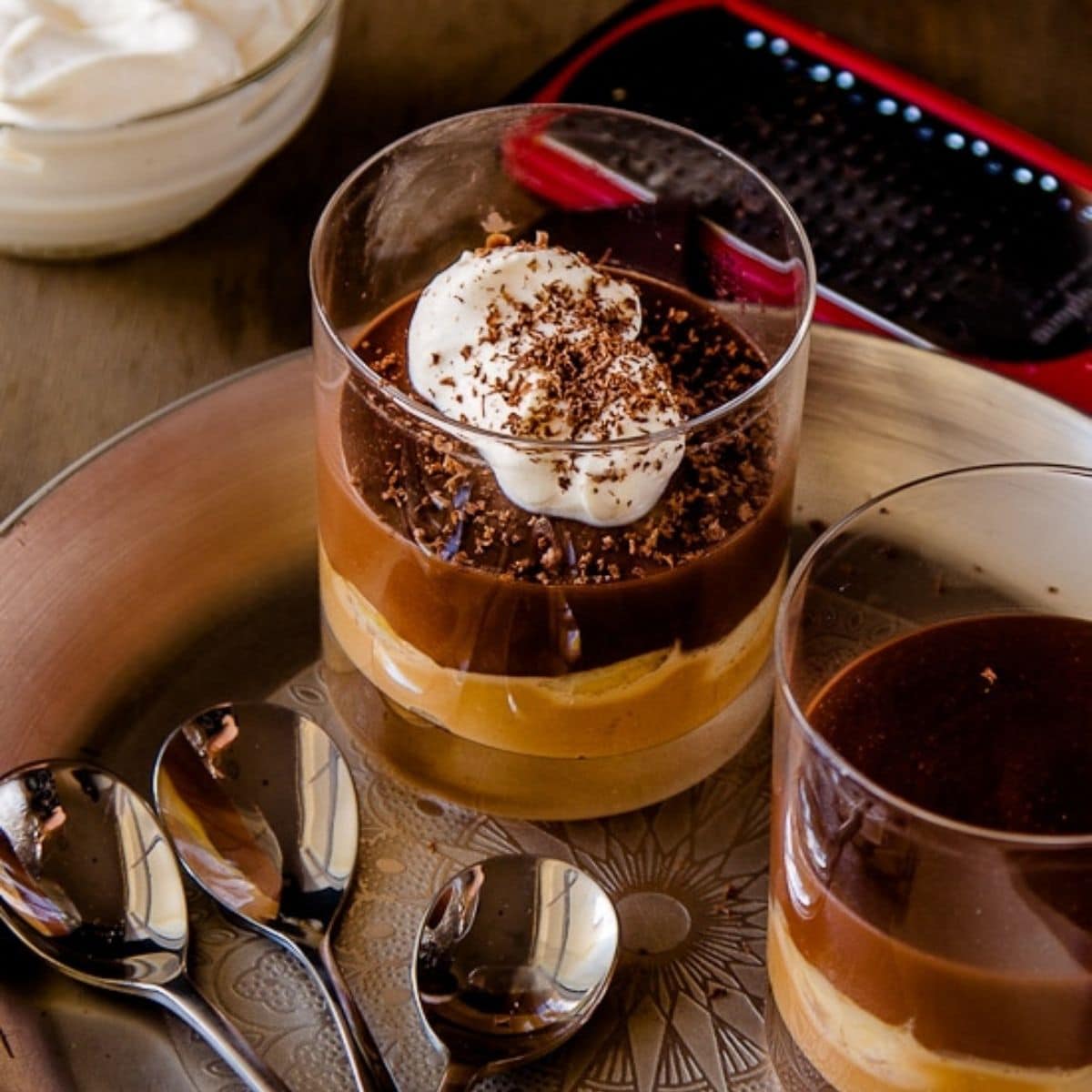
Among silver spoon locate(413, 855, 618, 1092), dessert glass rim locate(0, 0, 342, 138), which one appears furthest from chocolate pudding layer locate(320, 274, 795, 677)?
dessert glass rim locate(0, 0, 342, 138)

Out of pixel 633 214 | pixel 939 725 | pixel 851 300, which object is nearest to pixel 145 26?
pixel 633 214

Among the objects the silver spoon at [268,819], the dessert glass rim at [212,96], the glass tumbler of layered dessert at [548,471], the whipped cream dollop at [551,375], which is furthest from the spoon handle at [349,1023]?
the dessert glass rim at [212,96]

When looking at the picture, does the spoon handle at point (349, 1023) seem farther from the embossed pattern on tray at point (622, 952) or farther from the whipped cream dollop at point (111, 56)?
the whipped cream dollop at point (111, 56)

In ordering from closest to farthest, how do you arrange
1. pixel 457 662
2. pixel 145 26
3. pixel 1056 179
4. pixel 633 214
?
pixel 457 662
pixel 633 214
pixel 145 26
pixel 1056 179

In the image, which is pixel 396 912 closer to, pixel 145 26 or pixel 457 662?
pixel 457 662

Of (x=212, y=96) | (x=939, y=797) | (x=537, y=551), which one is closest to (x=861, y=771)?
(x=939, y=797)

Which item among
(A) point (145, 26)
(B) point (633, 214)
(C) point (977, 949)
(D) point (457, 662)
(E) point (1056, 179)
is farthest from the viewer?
(E) point (1056, 179)

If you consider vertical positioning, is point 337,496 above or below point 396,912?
above
